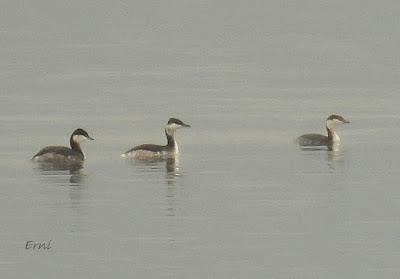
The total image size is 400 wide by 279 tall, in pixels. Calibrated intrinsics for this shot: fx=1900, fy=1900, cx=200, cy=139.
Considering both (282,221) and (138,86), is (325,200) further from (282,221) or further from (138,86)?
(138,86)

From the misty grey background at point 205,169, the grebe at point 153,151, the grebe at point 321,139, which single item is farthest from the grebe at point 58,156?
the grebe at point 321,139

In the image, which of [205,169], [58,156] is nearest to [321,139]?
[205,169]

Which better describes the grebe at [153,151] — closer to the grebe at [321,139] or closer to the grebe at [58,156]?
the grebe at [58,156]

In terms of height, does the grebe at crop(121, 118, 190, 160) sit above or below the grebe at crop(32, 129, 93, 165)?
above

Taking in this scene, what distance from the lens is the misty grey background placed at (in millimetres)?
24328

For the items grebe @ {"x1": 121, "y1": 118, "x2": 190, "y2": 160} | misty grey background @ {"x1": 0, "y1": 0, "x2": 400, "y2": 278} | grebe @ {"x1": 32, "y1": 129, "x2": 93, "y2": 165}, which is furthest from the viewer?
grebe @ {"x1": 121, "y1": 118, "x2": 190, "y2": 160}

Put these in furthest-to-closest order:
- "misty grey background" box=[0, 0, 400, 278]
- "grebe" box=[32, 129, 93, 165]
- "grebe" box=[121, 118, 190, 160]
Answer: "grebe" box=[121, 118, 190, 160] < "grebe" box=[32, 129, 93, 165] < "misty grey background" box=[0, 0, 400, 278]

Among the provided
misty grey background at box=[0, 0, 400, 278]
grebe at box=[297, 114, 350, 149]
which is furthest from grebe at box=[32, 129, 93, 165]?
grebe at box=[297, 114, 350, 149]

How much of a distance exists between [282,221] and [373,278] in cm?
446

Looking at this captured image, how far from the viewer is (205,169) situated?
34125 mm

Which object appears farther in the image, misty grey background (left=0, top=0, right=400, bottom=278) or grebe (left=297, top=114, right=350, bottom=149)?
grebe (left=297, top=114, right=350, bottom=149)

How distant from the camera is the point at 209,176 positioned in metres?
33.0

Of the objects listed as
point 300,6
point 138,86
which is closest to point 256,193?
point 138,86

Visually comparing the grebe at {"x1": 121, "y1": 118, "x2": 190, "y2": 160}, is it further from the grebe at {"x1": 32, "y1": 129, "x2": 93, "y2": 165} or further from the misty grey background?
the grebe at {"x1": 32, "y1": 129, "x2": 93, "y2": 165}
